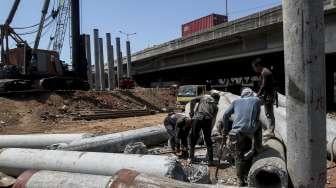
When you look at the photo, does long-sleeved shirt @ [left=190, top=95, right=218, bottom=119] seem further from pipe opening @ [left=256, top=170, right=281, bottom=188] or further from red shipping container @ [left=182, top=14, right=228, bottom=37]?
red shipping container @ [left=182, top=14, right=228, bottom=37]

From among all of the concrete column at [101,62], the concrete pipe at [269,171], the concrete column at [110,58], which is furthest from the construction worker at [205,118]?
the concrete column at [110,58]

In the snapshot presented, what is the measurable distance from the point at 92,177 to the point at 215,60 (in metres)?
28.7

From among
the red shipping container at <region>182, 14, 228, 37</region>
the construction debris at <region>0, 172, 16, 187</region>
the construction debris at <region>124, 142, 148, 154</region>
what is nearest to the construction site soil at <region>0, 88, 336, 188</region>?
the construction debris at <region>124, 142, 148, 154</region>

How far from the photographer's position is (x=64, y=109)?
88.2 ft

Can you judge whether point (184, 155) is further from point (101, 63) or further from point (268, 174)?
point (101, 63)

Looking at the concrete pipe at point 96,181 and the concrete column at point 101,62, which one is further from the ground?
the concrete column at point 101,62

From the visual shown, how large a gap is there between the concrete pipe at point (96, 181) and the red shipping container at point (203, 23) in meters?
40.7

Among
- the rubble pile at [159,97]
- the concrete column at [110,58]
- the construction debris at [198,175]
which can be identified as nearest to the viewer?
the construction debris at [198,175]

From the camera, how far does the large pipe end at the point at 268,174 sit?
6548 millimetres

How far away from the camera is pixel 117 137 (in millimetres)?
11070

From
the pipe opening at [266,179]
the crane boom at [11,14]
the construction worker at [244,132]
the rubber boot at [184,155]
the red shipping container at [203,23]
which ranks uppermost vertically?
the red shipping container at [203,23]

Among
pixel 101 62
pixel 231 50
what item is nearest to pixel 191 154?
pixel 231 50

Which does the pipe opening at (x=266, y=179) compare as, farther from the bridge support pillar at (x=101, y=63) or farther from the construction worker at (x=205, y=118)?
the bridge support pillar at (x=101, y=63)

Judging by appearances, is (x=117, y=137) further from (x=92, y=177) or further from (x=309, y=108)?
(x=309, y=108)
